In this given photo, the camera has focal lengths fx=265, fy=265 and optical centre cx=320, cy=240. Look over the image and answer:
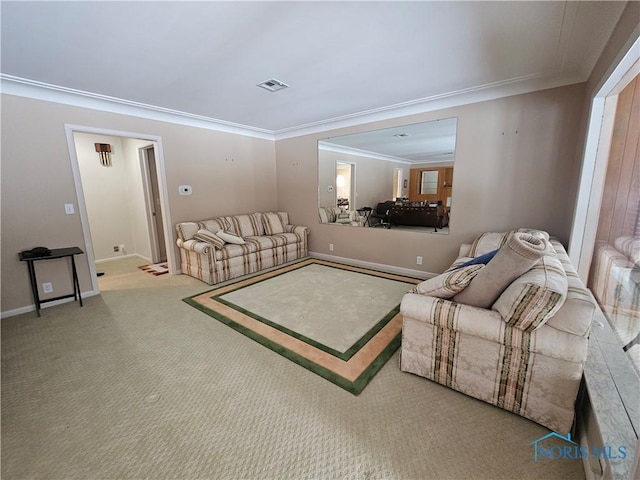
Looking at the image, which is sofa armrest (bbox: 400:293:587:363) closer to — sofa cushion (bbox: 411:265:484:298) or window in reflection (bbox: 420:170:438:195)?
sofa cushion (bbox: 411:265:484:298)

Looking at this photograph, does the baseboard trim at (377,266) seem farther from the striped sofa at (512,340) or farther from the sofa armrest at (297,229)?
the striped sofa at (512,340)

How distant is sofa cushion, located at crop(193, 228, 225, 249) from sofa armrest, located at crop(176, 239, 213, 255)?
0.27 feet

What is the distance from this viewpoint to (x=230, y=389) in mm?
1783

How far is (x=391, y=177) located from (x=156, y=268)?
4.20 meters

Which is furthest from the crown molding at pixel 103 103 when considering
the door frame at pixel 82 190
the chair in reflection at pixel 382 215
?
the chair in reflection at pixel 382 215

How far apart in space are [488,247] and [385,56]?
2113 mm

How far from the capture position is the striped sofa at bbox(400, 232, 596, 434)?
52.3 inches

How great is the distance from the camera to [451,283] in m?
1.65

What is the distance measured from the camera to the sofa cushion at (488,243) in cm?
278

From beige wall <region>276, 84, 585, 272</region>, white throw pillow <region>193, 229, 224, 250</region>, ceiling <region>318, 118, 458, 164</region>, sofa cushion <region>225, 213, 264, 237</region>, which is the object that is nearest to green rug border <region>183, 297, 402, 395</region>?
white throw pillow <region>193, 229, 224, 250</region>

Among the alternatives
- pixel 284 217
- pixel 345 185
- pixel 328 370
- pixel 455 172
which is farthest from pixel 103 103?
pixel 455 172

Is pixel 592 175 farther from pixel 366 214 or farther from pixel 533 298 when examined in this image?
pixel 366 214

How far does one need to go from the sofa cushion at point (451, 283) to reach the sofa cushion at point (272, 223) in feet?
11.7

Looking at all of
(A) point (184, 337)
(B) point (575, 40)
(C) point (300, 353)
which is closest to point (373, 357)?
(C) point (300, 353)
